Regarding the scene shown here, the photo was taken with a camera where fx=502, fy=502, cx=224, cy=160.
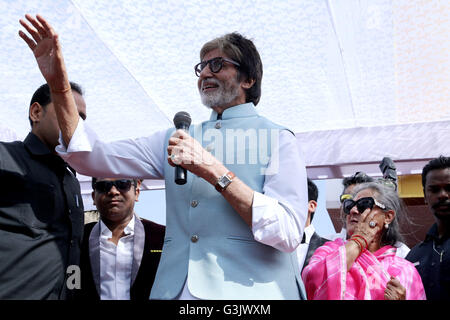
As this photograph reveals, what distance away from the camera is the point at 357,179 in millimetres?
4125

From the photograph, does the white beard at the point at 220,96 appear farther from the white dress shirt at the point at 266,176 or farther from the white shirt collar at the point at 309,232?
the white shirt collar at the point at 309,232

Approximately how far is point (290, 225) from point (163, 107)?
3.10 meters

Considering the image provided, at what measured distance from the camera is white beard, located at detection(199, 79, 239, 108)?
2.06 meters

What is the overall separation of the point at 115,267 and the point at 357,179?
2.05 meters

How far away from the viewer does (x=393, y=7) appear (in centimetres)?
351

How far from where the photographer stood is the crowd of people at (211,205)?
5.49ft

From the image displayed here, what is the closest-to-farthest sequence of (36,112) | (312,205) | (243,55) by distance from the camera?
(243,55) < (36,112) < (312,205)

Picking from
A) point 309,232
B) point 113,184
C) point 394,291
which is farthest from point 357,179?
point 113,184

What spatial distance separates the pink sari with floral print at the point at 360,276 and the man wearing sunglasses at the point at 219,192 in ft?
2.74

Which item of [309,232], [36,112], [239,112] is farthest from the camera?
[309,232]

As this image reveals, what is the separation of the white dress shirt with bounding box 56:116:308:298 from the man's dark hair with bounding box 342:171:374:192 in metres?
2.34

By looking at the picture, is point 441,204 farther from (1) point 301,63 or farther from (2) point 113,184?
(2) point 113,184

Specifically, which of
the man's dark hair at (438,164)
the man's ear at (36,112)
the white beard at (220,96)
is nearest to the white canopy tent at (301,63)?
the man's dark hair at (438,164)
